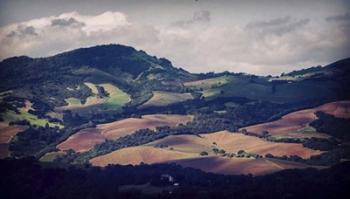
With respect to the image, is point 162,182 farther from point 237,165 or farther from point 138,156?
point 138,156

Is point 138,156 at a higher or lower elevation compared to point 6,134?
lower

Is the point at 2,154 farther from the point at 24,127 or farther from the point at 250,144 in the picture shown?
the point at 250,144

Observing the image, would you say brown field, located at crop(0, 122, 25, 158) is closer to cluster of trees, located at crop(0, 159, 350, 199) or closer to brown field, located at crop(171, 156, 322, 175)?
cluster of trees, located at crop(0, 159, 350, 199)

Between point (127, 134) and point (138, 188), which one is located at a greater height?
point (127, 134)

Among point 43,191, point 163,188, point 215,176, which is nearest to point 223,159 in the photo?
point 215,176

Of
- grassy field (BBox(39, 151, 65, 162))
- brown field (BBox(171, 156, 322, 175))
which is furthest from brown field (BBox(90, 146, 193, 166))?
grassy field (BBox(39, 151, 65, 162))

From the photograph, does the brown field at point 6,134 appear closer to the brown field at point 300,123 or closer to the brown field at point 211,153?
the brown field at point 211,153

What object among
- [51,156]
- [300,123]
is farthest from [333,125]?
[51,156]
